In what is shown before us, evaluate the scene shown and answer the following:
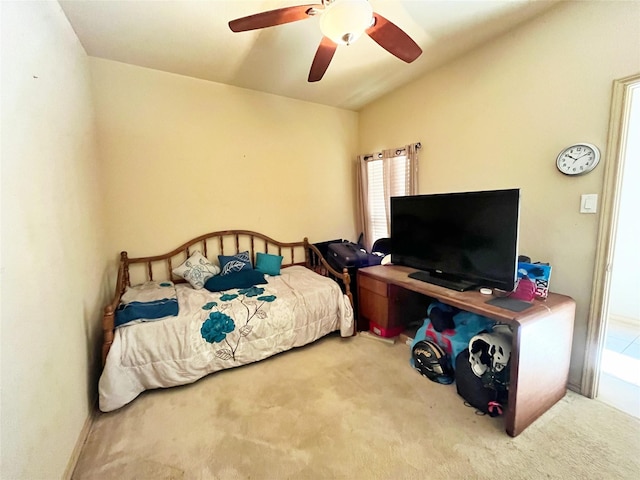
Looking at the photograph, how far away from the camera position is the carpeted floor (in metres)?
1.31

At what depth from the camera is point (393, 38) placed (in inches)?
60.8

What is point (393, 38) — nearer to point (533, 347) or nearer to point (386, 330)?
point (533, 347)

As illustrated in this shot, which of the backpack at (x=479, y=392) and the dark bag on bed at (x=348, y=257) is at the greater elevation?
the dark bag on bed at (x=348, y=257)

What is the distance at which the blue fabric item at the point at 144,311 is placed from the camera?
5.99 ft

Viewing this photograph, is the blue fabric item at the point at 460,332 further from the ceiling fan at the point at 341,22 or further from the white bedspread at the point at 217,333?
the ceiling fan at the point at 341,22

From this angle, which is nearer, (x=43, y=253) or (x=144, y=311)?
(x=43, y=253)

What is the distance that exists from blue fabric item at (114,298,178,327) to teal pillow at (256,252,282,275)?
1009mm

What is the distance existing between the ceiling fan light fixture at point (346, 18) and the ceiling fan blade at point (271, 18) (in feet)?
0.29

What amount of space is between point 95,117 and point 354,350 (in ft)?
9.85

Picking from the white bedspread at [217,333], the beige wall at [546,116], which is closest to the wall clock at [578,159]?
the beige wall at [546,116]

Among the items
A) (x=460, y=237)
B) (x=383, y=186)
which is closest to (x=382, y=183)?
(x=383, y=186)

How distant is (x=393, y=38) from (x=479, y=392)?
7.07 feet

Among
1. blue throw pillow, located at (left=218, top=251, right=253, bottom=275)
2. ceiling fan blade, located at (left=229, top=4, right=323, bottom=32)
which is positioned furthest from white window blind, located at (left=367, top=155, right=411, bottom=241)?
ceiling fan blade, located at (left=229, top=4, right=323, bottom=32)

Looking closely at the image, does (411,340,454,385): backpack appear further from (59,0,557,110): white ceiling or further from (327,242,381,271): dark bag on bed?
(59,0,557,110): white ceiling
